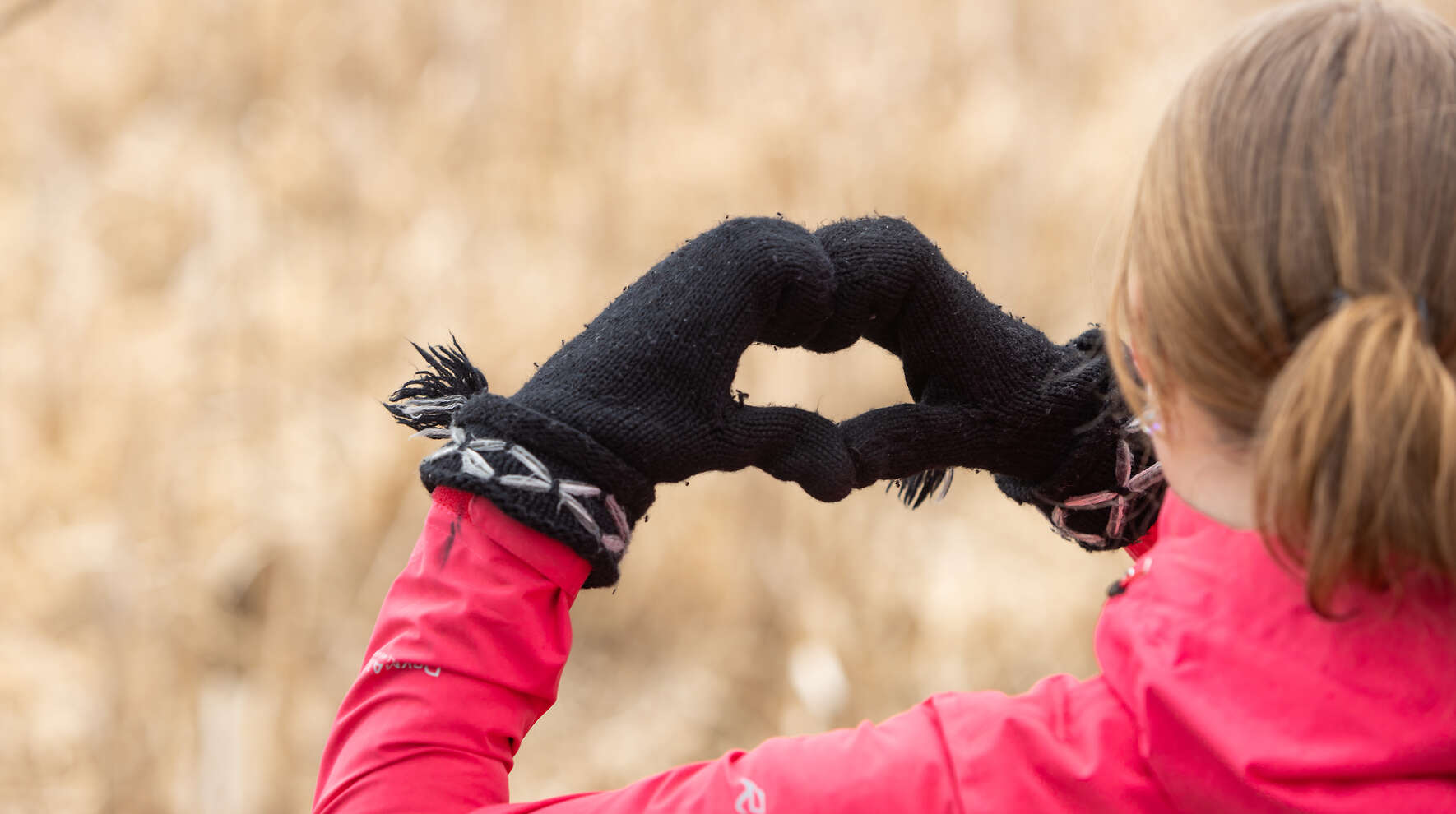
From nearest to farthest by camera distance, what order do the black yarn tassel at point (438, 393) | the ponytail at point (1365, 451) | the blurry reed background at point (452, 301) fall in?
1. the ponytail at point (1365, 451)
2. the black yarn tassel at point (438, 393)
3. the blurry reed background at point (452, 301)

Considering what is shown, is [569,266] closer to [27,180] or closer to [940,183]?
[940,183]

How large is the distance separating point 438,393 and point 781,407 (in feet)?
0.60

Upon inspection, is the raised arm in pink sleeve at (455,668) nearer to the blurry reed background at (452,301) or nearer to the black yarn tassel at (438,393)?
the black yarn tassel at (438,393)

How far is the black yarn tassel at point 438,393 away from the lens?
0.53m

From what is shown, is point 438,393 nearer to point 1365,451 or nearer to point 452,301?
point 1365,451

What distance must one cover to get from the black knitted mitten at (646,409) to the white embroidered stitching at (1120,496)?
134 millimetres

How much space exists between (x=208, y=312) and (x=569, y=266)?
19.6 inches

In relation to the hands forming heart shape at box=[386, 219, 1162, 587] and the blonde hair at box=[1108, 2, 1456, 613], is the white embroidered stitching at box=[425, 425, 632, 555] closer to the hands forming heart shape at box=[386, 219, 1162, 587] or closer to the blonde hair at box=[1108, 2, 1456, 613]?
the hands forming heart shape at box=[386, 219, 1162, 587]

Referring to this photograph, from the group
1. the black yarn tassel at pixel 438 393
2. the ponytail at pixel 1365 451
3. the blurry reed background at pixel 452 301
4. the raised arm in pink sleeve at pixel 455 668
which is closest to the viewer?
the ponytail at pixel 1365 451

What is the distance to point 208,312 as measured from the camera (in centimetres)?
141

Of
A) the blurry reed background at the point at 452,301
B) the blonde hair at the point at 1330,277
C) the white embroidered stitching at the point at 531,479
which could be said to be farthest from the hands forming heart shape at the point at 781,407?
the blurry reed background at the point at 452,301

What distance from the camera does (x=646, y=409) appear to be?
493 mm

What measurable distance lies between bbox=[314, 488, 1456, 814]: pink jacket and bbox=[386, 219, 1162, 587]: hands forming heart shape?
0.11 feet

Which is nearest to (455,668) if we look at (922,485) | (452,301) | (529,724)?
(529,724)
